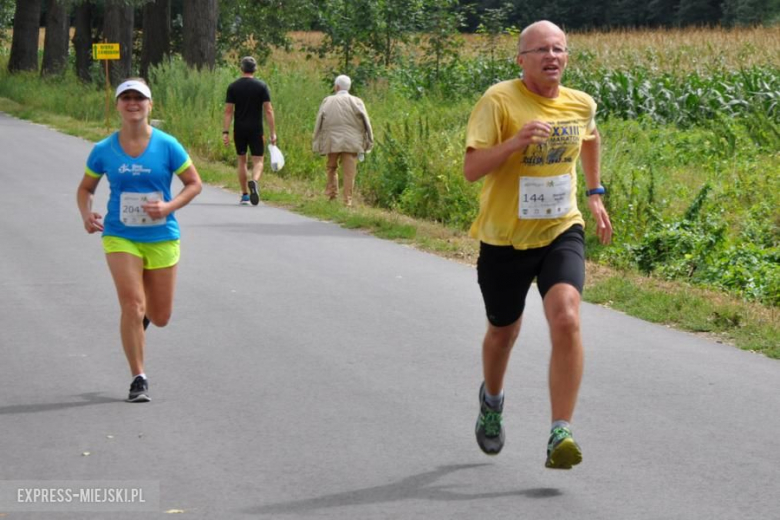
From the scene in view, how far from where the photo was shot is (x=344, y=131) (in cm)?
1889

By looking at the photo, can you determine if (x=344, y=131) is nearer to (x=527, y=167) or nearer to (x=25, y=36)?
(x=527, y=167)

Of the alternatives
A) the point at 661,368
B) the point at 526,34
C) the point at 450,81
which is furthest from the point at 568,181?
the point at 450,81

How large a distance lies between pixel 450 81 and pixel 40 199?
49.1 feet

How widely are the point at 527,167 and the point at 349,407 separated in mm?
2115

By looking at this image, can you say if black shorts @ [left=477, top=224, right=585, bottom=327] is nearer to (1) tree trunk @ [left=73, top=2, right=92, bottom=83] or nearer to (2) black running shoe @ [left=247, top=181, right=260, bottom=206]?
(2) black running shoe @ [left=247, top=181, right=260, bottom=206]

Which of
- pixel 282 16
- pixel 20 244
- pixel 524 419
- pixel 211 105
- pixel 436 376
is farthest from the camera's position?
pixel 282 16

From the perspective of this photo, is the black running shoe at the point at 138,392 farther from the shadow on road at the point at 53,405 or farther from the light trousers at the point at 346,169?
the light trousers at the point at 346,169

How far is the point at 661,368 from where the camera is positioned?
360 inches

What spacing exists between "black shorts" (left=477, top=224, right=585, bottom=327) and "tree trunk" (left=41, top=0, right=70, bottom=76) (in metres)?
46.2

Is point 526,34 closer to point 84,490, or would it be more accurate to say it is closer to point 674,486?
point 674,486

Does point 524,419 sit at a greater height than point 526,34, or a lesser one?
lesser

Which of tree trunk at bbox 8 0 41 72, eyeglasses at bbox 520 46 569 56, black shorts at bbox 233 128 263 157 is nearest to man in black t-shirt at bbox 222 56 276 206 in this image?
black shorts at bbox 233 128 263 157

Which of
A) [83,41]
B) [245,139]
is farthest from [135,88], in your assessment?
[83,41]

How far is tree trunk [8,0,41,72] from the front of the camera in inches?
2079
